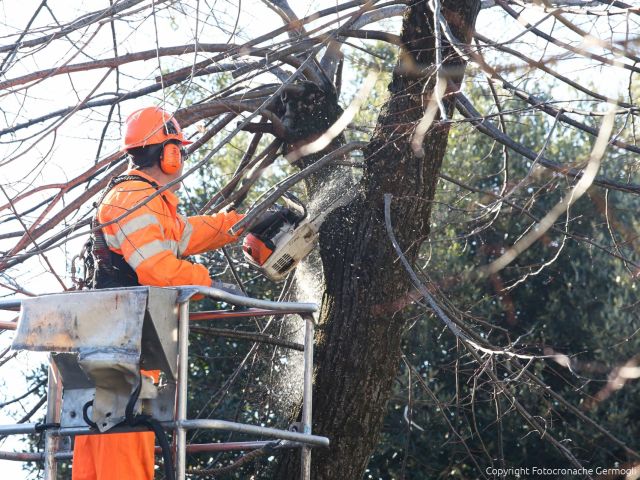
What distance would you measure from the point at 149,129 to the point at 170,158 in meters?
0.17

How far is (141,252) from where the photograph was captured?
14.3 feet

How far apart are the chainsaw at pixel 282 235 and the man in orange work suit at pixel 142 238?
155mm

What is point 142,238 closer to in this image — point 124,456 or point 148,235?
point 148,235

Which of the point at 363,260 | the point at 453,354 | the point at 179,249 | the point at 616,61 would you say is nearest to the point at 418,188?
the point at 363,260

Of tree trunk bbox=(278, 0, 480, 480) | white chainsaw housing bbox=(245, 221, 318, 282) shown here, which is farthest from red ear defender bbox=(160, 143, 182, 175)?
tree trunk bbox=(278, 0, 480, 480)

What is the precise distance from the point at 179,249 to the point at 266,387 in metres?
1.20

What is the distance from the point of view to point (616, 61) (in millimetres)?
3557

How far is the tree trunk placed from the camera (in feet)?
15.5

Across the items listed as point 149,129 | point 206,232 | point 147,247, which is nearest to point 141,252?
point 147,247

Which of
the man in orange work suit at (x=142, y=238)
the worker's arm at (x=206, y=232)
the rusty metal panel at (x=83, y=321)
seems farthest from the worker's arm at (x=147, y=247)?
the rusty metal panel at (x=83, y=321)

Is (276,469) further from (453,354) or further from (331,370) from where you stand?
(453,354)

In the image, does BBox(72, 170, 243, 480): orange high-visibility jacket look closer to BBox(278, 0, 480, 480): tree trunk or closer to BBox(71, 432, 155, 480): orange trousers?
BBox(71, 432, 155, 480): orange trousers

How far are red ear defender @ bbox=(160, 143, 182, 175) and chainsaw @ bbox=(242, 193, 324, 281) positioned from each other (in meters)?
0.52

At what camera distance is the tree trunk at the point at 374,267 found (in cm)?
471
